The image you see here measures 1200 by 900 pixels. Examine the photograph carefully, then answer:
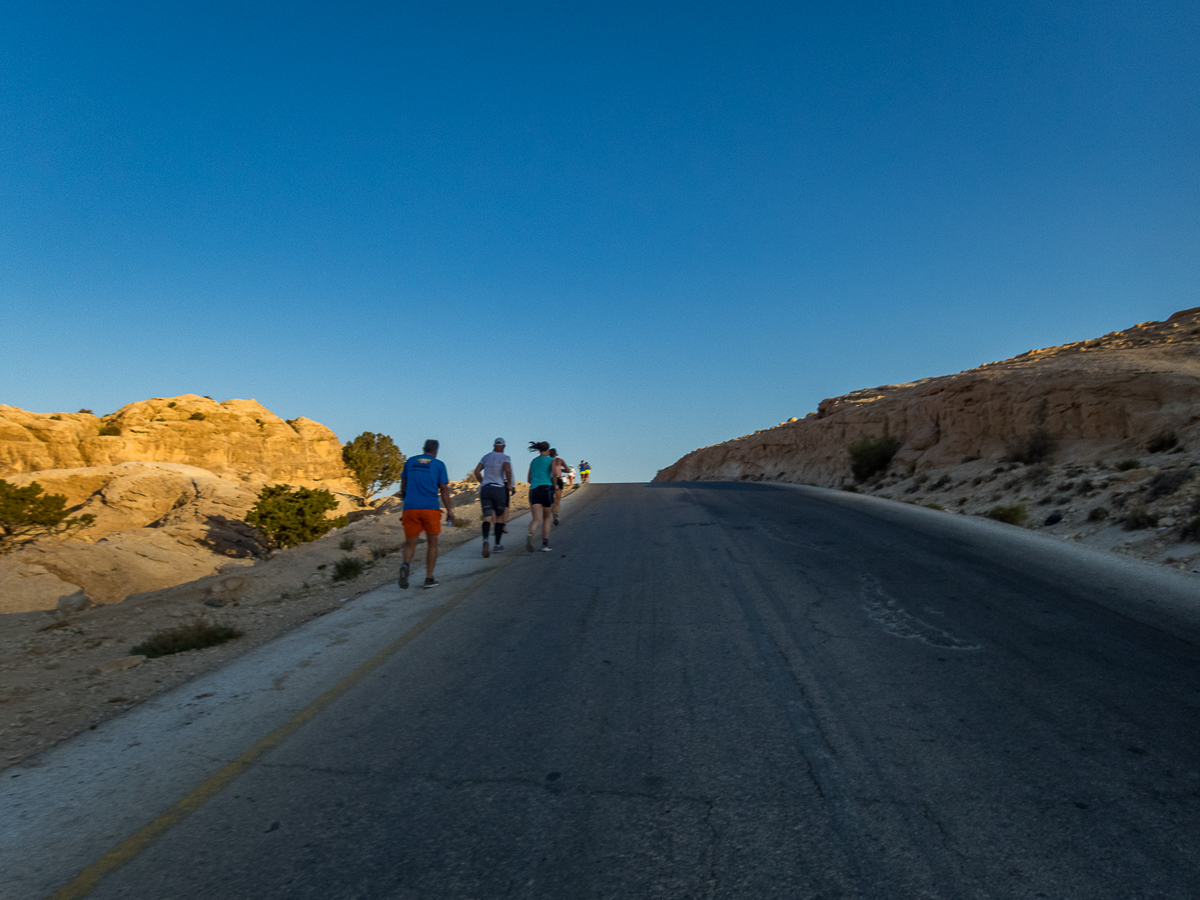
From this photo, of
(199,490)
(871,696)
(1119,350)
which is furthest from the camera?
(199,490)

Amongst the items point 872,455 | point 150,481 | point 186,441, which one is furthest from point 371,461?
point 872,455

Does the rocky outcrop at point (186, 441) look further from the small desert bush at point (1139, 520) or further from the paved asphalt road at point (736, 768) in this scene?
the small desert bush at point (1139, 520)

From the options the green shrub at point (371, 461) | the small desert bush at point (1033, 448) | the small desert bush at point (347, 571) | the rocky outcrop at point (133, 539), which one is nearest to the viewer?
the small desert bush at point (347, 571)

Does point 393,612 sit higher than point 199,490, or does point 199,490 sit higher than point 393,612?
point 199,490

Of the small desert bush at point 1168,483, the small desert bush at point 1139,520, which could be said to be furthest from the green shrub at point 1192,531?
the small desert bush at point 1168,483

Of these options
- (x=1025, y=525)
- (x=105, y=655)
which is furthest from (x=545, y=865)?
(x=1025, y=525)

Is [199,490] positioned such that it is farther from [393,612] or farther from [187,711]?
[187,711]

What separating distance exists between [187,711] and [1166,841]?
571cm

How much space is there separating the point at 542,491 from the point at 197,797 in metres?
8.38

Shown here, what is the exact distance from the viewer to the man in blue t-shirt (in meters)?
8.77

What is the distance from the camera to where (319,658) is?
5691 millimetres

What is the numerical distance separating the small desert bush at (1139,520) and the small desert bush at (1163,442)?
6.85 metres

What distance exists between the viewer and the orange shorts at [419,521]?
8766 millimetres

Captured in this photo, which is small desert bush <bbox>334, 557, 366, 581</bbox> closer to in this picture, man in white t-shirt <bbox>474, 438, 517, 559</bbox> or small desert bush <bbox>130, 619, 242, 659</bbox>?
man in white t-shirt <bbox>474, 438, 517, 559</bbox>
